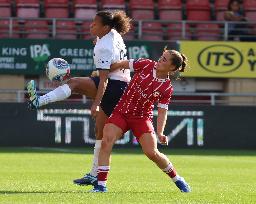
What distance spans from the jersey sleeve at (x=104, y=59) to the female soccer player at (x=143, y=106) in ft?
0.64

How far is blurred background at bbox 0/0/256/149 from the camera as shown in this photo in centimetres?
2253

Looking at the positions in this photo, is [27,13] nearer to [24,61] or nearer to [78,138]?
[24,61]

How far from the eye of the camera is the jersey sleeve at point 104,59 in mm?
10641

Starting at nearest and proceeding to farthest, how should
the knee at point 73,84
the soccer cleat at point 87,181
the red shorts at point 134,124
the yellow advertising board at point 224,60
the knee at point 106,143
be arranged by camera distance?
the knee at point 106,143, the red shorts at point 134,124, the knee at point 73,84, the soccer cleat at point 87,181, the yellow advertising board at point 224,60

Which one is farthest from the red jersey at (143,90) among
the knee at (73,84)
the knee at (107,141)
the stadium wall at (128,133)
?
the stadium wall at (128,133)

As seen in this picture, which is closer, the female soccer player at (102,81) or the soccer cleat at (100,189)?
the soccer cleat at (100,189)

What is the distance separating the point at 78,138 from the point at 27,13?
482 centimetres

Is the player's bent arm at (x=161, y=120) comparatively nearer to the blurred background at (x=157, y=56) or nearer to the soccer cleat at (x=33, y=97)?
the soccer cleat at (x=33, y=97)

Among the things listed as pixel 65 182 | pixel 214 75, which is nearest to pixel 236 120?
pixel 214 75

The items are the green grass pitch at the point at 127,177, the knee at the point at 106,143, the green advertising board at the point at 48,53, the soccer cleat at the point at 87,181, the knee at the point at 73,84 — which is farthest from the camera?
the green advertising board at the point at 48,53

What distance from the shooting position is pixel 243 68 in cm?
2555

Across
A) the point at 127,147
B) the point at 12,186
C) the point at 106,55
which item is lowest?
the point at 127,147

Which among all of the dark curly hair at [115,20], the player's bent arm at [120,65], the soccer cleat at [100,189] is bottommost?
the soccer cleat at [100,189]

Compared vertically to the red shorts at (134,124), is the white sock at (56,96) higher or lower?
higher
